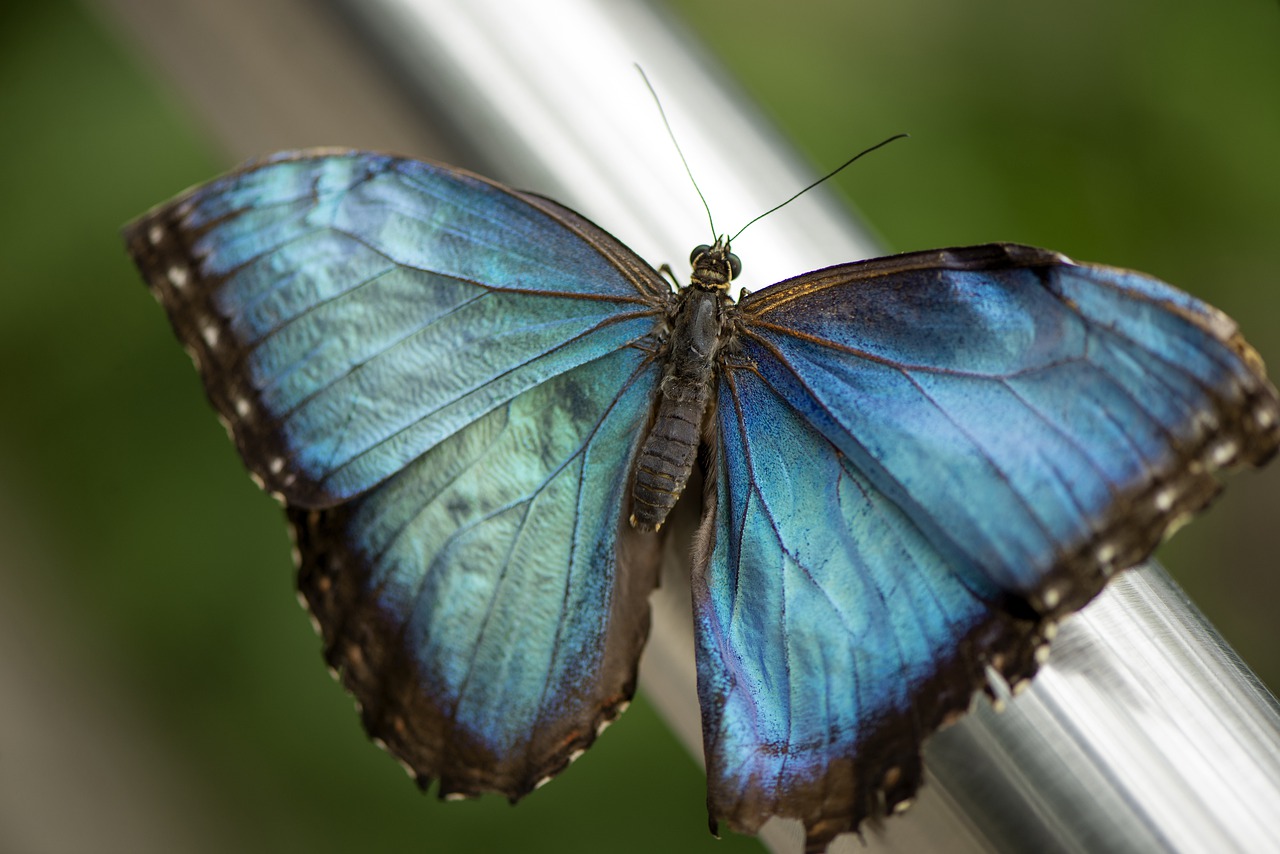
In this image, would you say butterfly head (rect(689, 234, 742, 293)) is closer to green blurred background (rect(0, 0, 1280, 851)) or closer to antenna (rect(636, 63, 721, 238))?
antenna (rect(636, 63, 721, 238))

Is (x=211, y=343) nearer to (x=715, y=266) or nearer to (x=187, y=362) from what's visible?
(x=715, y=266)

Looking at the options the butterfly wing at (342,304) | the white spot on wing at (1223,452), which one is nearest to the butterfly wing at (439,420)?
the butterfly wing at (342,304)

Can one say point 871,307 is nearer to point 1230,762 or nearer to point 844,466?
point 844,466

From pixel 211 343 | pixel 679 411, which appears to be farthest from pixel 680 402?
pixel 211 343

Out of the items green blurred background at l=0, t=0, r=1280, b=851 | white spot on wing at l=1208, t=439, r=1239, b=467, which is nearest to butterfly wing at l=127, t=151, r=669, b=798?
A: white spot on wing at l=1208, t=439, r=1239, b=467

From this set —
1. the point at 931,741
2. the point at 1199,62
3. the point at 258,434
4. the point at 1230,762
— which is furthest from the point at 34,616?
the point at 1199,62

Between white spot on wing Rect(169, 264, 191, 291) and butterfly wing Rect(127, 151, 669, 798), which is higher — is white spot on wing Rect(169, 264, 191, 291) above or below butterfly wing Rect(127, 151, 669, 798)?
above

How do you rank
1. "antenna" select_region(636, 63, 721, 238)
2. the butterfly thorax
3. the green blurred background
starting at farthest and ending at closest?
1. the green blurred background
2. the butterfly thorax
3. "antenna" select_region(636, 63, 721, 238)
